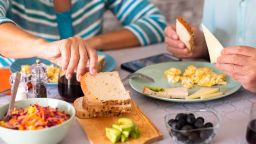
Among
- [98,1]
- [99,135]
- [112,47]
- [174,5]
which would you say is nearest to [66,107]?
[99,135]

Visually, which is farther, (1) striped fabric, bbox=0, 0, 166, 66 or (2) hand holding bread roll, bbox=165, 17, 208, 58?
(1) striped fabric, bbox=0, 0, 166, 66

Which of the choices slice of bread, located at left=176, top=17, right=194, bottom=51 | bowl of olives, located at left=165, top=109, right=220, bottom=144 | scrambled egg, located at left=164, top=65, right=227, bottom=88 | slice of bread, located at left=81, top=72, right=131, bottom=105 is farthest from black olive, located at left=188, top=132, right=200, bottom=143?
slice of bread, located at left=176, top=17, right=194, bottom=51

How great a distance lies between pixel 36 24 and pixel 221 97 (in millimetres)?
1059

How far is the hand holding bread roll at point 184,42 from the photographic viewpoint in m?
1.64

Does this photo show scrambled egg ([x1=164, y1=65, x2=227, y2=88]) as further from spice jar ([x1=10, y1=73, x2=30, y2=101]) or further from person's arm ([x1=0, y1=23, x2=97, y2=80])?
spice jar ([x1=10, y1=73, x2=30, y2=101])

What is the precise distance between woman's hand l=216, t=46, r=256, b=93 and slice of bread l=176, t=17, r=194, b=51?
0.32 metres

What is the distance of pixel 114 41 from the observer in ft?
6.40

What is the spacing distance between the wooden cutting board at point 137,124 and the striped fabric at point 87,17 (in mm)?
795

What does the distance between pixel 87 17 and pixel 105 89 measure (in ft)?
3.12

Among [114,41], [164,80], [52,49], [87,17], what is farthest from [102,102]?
[87,17]

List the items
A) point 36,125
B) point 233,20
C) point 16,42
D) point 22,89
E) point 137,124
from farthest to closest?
point 233,20
point 16,42
point 22,89
point 137,124
point 36,125

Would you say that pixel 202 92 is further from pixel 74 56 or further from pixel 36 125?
pixel 36 125

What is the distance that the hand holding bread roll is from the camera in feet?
5.40

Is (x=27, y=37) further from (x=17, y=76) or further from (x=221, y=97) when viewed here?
(x=221, y=97)
